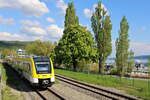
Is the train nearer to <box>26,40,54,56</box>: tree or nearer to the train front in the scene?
the train front

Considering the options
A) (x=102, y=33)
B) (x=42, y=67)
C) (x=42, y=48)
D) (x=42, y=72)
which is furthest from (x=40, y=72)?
(x=42, y=48)

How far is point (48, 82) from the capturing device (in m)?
18.3

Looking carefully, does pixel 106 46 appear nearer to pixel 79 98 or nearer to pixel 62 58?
pixel 62 58

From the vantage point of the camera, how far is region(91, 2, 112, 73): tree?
147ft

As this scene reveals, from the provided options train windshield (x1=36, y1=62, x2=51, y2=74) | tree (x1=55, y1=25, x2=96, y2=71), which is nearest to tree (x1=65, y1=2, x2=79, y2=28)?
tree (x1=55, y1=25, x2=96, y2=71)

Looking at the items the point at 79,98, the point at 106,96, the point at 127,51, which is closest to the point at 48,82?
the point at 79,98

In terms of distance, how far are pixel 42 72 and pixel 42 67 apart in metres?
0.53

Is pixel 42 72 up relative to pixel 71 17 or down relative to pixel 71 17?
down

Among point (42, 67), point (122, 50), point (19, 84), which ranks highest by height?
point (122, 50)

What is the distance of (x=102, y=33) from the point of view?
45656 millimetres

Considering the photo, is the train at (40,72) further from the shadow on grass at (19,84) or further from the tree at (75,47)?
the tree at (75,47)

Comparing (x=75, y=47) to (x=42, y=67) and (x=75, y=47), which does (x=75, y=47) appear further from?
(x=42, y=67)

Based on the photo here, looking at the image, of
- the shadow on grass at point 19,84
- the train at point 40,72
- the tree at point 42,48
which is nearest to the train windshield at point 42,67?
the train at point 40,72

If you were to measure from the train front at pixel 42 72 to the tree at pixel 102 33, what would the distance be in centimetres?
2705
